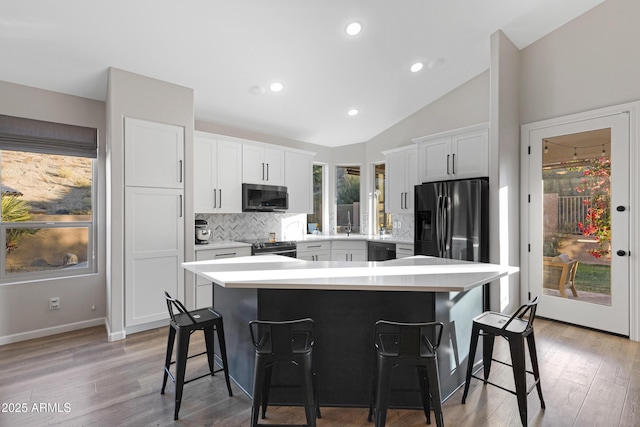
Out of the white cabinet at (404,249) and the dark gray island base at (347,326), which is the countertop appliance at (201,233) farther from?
the white cabinet at (404,249)

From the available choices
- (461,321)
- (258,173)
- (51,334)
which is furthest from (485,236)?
(51,334)

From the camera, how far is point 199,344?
10.8ft

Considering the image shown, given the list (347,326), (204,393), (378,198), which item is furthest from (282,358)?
(378,198)

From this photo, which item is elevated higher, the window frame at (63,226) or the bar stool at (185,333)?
the window frame at (63,226)

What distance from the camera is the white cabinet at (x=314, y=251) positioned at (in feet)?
17.1

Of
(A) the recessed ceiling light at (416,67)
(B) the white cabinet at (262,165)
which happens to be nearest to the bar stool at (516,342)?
(A) the recessed ceiling light at (416,67)

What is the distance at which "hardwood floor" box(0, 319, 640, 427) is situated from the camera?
2.13 meters

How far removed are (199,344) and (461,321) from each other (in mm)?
2415

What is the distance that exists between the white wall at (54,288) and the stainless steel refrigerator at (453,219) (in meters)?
3.88

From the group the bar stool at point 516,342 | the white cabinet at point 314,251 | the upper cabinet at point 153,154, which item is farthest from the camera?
the white cabinet at point 314,251

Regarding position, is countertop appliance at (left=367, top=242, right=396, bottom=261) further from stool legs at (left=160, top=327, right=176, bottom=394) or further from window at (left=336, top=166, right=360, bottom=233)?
stool legs at (left=160, top=327, right=176, bottom=394)

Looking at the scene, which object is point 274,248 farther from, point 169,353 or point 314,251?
point 169,353

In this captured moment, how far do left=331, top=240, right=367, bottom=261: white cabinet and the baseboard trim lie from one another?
3.29m

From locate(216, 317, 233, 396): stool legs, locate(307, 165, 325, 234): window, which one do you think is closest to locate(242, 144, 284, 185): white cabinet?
locate(307, 165, 325, 234): window
